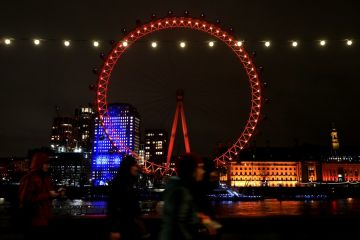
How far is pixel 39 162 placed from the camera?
6.31 m

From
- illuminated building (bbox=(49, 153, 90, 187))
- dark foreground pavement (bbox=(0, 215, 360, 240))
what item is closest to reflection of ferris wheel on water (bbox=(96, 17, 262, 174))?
dark foreground pavement (bbox=(0, 215, 360, 240))

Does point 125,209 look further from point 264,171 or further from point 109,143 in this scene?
point 109,143

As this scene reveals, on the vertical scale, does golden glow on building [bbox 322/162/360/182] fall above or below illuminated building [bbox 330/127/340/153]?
below

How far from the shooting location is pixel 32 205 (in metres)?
5.91

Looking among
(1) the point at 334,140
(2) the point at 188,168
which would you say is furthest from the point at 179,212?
(1) the point at 334,140

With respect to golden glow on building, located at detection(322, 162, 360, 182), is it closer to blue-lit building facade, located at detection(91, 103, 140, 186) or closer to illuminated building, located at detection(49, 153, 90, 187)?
blue-lit building facade, located at detection(91, 103, 140, 186)

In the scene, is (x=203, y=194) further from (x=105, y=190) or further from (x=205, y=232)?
(x=105, y=190)

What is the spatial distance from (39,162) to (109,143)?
14820cm

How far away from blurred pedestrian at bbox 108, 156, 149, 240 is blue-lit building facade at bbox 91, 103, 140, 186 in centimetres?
12758

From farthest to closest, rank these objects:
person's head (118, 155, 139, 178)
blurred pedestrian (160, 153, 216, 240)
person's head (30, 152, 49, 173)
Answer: person's head (118, 155, 139, 178) → person's head (30, 152, 49, 173) → blurred pedestrian (160, 153, 216, 240)

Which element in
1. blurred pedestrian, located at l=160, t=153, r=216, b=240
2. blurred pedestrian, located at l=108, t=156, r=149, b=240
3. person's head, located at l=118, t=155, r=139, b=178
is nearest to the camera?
blurred pedestrian, located at l=160, t=153, r=216, b=240

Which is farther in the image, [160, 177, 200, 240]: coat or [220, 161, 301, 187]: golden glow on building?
[220, 161, 301, 187]: golden glow on building

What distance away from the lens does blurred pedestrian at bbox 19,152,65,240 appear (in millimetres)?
5867

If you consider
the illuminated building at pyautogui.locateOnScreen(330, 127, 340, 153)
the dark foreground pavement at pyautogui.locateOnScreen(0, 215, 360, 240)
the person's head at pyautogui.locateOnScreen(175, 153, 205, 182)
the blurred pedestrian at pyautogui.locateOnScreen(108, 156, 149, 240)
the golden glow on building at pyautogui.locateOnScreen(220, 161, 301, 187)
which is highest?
the illuminated building at pyautogui.locateOnScreen(330, 127, 340, 153)
